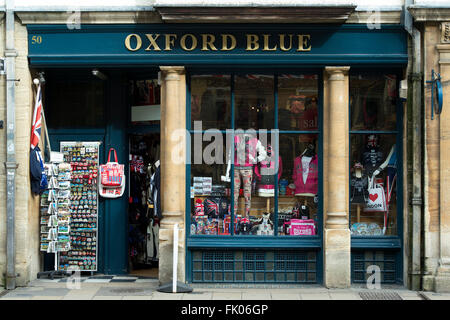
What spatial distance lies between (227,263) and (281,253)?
903 millimetres

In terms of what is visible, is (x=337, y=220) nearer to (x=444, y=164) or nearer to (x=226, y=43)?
(x=444, y=164)

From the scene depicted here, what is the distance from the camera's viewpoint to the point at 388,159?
11148 millimetres

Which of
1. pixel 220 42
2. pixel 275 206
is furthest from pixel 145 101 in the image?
pixel 275 206

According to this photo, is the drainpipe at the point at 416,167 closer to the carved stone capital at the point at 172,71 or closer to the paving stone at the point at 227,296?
the paving stone at the point at 227,296

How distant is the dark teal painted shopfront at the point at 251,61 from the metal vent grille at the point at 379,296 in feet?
2.08

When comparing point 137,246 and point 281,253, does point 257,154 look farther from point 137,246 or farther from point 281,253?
point 137,246

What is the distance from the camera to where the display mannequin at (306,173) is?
36.6 feet

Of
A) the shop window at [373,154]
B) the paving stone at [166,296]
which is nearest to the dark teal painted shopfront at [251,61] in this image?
the shop window at [373,154]

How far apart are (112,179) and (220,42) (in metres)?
3.08

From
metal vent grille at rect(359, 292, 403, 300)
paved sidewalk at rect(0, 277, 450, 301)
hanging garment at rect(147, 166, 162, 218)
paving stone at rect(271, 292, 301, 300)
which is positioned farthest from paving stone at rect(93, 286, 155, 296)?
metal vent grille at rect(359, 292, 403, 300)

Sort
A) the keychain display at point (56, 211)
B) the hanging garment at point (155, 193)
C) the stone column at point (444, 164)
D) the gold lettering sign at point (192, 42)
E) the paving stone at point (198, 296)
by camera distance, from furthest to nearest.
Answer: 1. the hanging garment at point (155, 193)
2. the keychain display at point (56, 211)
3. the gold lettering sign at point (192, 42)
4. the stone column at point (444, 164)
5. the paving stone at point (198, 296)

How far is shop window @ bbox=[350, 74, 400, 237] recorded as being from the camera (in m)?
11.1

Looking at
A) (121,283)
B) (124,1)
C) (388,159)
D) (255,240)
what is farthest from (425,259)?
(124,1)

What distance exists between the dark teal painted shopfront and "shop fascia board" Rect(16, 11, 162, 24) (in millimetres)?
97
